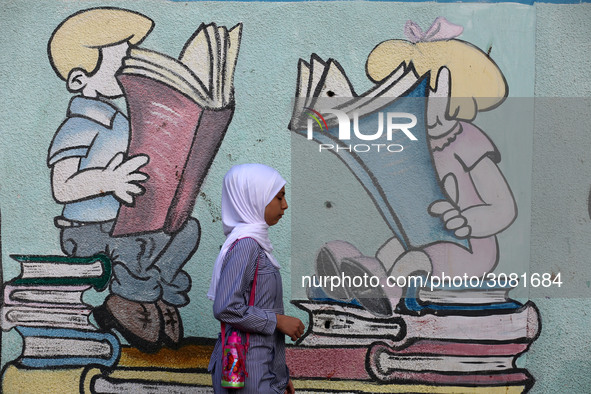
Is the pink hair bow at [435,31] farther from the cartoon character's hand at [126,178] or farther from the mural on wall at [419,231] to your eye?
the cartoon character's hand at [126,178]

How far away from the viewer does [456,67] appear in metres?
3.95

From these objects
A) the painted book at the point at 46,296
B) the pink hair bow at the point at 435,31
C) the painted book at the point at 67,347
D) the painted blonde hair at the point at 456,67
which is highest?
the pink hair bow at the point at 435,31

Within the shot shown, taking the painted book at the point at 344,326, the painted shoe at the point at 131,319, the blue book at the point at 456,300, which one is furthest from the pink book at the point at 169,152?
the blue book at the point at 456,300

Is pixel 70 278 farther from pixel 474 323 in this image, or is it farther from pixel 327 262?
pixel 474 323

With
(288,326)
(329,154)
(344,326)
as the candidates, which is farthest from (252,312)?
(329,154)

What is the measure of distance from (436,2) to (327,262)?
1.89m

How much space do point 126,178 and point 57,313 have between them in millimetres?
1016

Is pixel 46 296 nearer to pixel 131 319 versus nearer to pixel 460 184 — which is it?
pixel 131 319

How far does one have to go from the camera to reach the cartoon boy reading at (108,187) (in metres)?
3.93

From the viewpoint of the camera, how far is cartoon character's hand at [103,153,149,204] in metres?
3.94

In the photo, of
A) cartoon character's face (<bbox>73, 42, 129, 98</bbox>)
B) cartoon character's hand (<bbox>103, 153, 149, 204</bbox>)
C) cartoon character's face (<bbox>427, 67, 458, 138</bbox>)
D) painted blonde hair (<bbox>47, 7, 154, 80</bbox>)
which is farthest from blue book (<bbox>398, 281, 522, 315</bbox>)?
painted blonde hair (<bbox>47, 7, 154, 80</bbox>)

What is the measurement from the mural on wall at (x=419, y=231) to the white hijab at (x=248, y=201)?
1.28 meters

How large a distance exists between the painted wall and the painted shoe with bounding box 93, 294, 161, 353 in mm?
63

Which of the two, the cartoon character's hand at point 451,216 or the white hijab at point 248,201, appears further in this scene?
the cartoon character's hand at point 451,216
